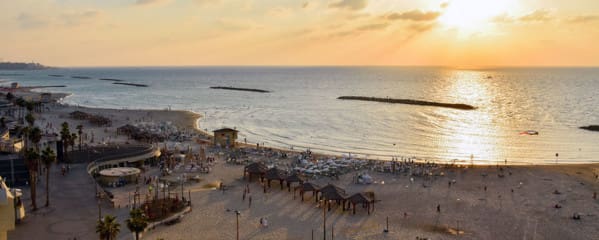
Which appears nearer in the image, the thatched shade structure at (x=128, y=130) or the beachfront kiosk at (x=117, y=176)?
the beachfront kiosk at (x=117, y=176)

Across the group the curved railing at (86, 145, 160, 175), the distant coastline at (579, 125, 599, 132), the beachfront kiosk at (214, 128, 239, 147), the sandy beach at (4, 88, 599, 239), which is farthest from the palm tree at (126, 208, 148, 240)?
the distant coastline at (579, 125, 599, 132)

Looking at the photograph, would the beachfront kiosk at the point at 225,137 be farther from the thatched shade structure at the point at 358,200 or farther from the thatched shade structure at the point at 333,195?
the thatched shade structure at the point at 358,200

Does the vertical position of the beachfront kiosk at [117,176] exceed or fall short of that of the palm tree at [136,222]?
it falls short

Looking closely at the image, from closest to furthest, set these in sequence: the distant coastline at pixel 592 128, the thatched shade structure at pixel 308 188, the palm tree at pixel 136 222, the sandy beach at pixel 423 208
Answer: the palm tree at pixel 136 222 → the sandy beach at pixel 423 208 → the thatched shade structure at pixel 308 188 → the distant coastline at pixel 592 128

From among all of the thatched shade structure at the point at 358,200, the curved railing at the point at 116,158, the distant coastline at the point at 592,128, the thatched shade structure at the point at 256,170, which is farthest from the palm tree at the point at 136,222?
the distant coastline at the point at 592,128

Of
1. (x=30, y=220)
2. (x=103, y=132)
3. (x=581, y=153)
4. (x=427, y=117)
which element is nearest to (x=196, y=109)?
(x=103, y=132)

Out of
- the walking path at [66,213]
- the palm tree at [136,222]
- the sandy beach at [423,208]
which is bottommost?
the sandy beach at [423,208]

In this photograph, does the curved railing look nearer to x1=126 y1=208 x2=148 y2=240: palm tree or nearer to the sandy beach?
the sandy beach

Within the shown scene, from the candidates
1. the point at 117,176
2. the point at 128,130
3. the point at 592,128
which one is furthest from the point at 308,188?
the point at 592,128

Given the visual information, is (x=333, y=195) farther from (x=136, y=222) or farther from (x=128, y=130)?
(x=128, y=130)

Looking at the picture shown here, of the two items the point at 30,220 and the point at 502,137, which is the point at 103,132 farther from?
the point at 502,137
